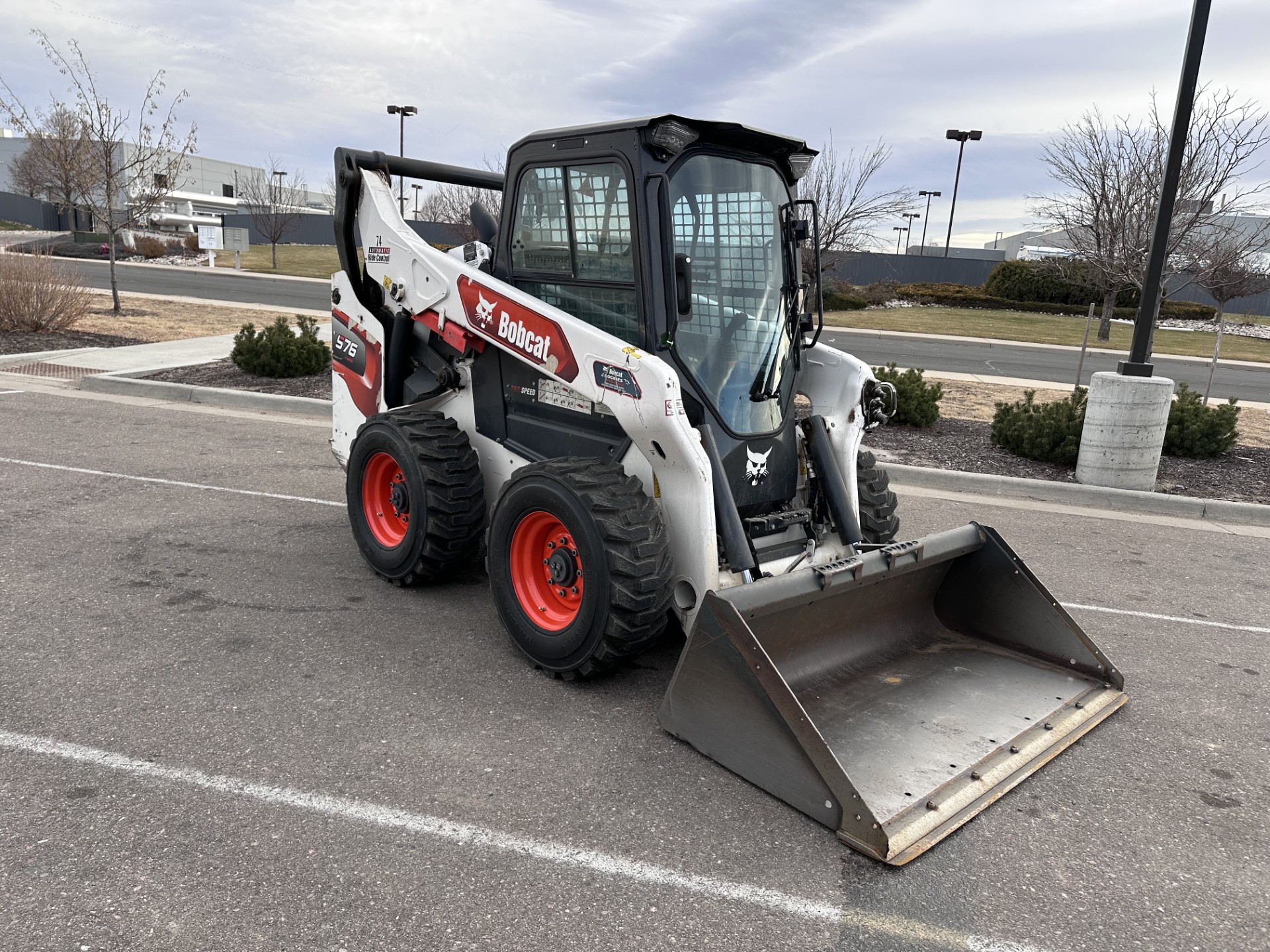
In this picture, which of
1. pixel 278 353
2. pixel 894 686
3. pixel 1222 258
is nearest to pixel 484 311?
pixel 894 686

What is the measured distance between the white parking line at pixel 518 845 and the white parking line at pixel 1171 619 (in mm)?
3513

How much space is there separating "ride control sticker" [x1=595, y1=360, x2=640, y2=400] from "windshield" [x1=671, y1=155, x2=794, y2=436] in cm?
37

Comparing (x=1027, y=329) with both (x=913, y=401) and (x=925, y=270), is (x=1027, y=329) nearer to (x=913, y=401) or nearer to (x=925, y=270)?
(x=925, y=270)

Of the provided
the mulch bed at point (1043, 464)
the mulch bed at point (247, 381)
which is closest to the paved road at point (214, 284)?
the mulch bed at point (247, 381)

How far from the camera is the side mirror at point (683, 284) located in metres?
4.37

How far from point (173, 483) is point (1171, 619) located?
23.7ft

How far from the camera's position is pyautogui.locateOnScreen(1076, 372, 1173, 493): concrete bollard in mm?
8805

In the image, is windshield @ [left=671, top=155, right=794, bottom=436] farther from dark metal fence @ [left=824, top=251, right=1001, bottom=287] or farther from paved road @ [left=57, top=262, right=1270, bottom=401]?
dark metal fence @ [left=824, top=251, right=1001, bottom=287]

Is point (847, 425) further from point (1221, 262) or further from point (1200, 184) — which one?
point (1221, 262)

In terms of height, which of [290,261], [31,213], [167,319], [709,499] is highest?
[31,213]

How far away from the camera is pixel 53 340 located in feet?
47.6

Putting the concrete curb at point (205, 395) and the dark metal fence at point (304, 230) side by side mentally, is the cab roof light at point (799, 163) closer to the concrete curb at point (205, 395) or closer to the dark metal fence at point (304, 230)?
the concrete curb at point (205, 395)

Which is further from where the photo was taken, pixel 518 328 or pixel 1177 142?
pixel 1177 142

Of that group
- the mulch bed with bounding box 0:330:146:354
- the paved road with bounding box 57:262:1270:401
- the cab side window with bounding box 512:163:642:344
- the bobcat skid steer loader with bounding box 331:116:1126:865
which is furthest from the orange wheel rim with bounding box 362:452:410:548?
the paved road with bounding box 57:262:1270:401
